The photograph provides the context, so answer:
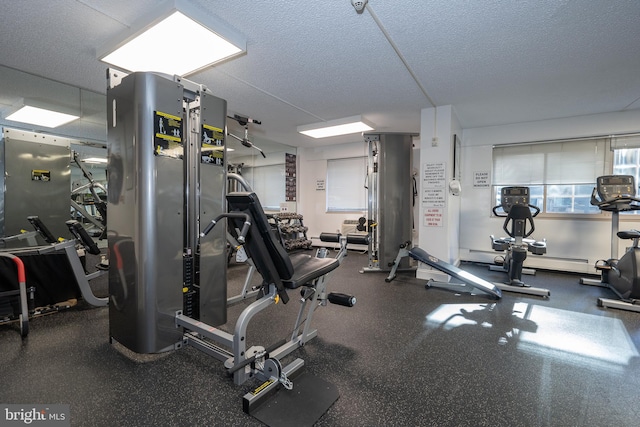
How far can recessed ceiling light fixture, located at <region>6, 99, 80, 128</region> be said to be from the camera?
370 centimetres

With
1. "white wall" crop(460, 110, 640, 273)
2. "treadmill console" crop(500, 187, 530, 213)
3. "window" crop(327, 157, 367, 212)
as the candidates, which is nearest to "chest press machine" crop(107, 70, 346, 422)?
"treadmill console" crop(500, 187, 530, 213)

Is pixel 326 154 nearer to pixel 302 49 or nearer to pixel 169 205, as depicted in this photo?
pixel 302 49

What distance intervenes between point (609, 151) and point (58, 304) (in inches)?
300

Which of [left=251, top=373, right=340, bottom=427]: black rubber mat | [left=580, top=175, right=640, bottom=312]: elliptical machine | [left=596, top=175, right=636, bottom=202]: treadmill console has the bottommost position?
[left=251, top=373, right=340, bottom=427]: black rubber mat

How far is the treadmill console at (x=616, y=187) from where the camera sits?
3.67 m

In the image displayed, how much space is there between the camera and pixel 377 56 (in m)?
2.81

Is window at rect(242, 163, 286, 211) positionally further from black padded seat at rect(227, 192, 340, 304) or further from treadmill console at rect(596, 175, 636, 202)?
treadmill console at rect(596, 175, 636, 202)

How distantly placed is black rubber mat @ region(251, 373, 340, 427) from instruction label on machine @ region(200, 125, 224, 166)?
1746 mm

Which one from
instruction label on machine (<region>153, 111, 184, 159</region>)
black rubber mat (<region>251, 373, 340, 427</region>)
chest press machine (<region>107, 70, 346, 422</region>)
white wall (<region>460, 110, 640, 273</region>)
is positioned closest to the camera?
black rubber mat (<region>251, 373, 340, 427</region>)

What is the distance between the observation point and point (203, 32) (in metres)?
2.31

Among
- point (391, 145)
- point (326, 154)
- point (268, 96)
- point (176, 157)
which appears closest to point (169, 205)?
point (176, 157)

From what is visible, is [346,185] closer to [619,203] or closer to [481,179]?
[481,179]

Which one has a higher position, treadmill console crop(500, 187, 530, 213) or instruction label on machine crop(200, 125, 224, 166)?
instruction label on machine crop(200, 125, 224, 166)

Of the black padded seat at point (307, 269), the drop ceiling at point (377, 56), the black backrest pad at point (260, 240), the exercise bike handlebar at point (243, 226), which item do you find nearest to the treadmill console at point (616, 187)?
the drop ceiling at point (377, 56)
